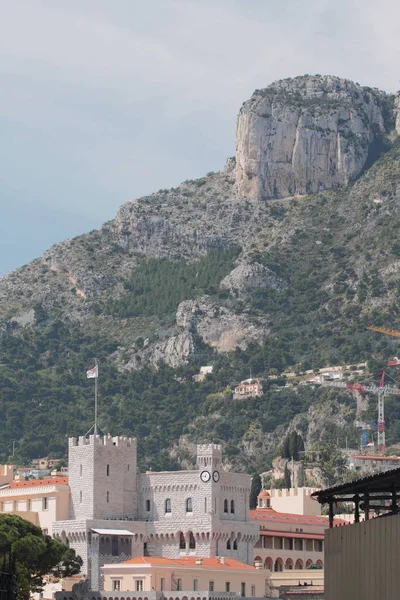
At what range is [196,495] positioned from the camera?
164 metres

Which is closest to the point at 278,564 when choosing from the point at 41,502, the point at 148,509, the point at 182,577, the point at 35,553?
the point at 148,509

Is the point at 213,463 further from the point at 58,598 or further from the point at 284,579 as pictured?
the point at 58,598

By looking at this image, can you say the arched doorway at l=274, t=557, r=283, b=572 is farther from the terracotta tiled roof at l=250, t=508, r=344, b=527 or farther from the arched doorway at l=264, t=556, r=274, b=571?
the terracotta tiled roof at l=250, t=508, r=344, b=527

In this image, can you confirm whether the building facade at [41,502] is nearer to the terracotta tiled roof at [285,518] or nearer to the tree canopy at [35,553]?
the tree canopy at [35,553]

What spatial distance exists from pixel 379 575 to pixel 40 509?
105206 millimetres

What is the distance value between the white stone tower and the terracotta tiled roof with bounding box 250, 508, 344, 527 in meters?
17.2

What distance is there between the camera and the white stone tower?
542 feet

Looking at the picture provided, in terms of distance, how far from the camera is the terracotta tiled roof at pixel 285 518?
7244 inches

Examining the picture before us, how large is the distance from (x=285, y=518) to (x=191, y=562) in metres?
36.4

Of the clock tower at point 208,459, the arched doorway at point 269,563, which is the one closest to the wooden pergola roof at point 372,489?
the clock tower at point 208,459

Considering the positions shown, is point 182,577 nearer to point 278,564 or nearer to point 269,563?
point 269,563

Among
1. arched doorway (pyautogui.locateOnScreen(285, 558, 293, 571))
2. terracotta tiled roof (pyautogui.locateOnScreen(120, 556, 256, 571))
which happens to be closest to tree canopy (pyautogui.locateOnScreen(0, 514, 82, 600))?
terracotta tiled roof (pyautogui.locateOnScreen(120, 556, 256, 571))

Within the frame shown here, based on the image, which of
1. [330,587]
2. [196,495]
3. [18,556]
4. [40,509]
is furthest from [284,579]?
[330,587]

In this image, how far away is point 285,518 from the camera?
18938 centimetres
